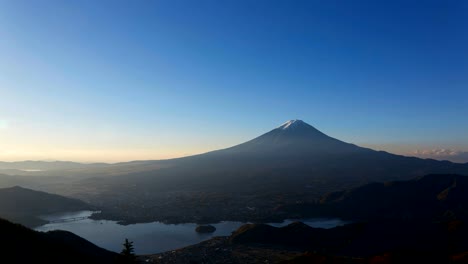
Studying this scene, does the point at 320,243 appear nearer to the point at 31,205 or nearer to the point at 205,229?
the point at 205,229

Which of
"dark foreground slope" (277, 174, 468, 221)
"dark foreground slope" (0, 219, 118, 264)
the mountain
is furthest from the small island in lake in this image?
→ "dark foreground slope" (0, 219, 118, 264)

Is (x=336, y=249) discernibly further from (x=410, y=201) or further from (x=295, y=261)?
(x=410, y=201)

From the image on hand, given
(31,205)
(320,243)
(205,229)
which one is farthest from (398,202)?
(31,205)

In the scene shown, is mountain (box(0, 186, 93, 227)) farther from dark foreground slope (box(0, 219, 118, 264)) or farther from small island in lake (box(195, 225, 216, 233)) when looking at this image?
dark foreground slope (box(0, 219, 118, 264))

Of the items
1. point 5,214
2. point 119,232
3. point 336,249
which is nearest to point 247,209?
point 119,232

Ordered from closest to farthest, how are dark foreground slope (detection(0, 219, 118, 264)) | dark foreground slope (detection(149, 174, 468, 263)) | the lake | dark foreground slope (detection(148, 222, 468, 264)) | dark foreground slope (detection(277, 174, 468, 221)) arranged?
1. dark foreground slope (detection(0, 219, 118, 264))
2. dark foreground slope (detection(149, 174, 468, 263))
3. dark foreground slope (detection(148, 222, 468, 264))
4. the lake
5. dark foreground slope (detection(277, 174, 468, 221))

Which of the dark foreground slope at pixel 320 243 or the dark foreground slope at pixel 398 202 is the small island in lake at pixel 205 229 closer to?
the dark foreground slope at pixel 320 243
